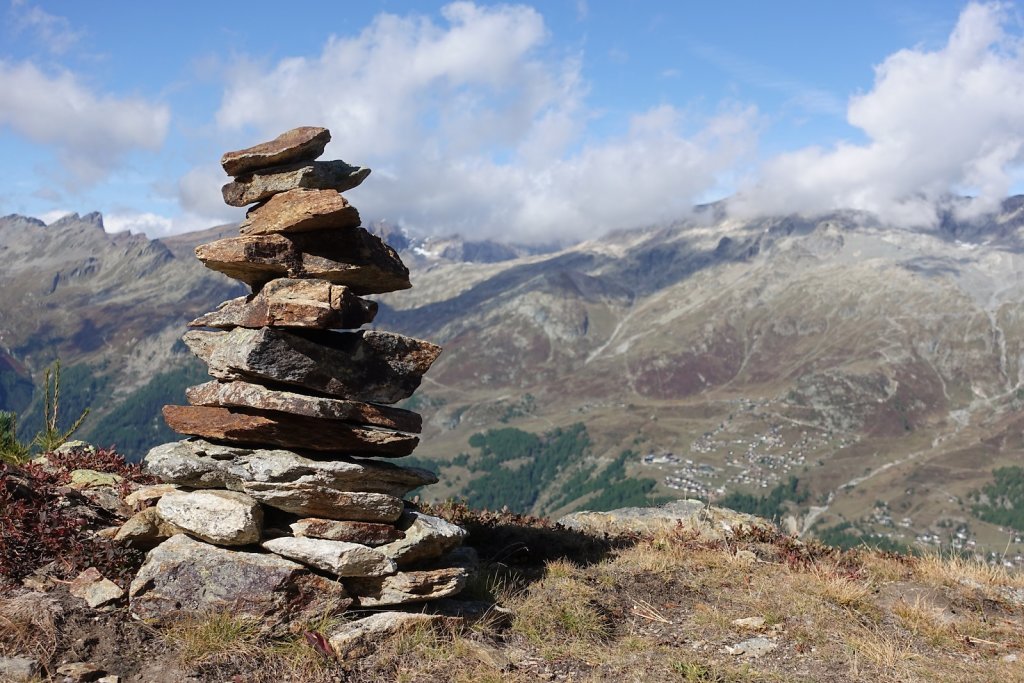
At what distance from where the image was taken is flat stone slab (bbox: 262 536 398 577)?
11.8 metres

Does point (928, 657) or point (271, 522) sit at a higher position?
point (271, 522)

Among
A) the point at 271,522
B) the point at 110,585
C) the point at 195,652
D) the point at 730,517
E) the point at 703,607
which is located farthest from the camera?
the point at 730,517

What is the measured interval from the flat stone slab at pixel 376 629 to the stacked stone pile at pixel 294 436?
56 cm

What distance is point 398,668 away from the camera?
1038 centimetres

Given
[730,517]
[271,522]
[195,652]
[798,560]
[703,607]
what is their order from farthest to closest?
[730,517], [798,560], [703,607], [271,522], [195,652]

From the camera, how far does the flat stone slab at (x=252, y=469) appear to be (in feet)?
41.0

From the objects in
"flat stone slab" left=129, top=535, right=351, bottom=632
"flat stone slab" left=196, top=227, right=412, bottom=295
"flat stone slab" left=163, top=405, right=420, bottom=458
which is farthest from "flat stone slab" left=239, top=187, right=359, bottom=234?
"flat stone slab" left=129, top=535, right=351, bottom=632

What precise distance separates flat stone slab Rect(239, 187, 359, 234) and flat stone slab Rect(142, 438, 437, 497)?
14.5 feet

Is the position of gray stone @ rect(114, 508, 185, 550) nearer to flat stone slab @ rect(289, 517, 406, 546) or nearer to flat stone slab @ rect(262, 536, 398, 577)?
flat stone slab @ rect(262, 536, 398, 577)

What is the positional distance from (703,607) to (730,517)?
8.87m

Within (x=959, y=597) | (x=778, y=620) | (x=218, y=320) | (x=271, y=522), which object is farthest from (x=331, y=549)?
(x=959, y=597)

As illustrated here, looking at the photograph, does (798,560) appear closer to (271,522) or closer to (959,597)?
(959,597)

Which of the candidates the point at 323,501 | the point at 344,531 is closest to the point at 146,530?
the point at 323,501

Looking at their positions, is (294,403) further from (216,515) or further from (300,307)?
(216,515)
